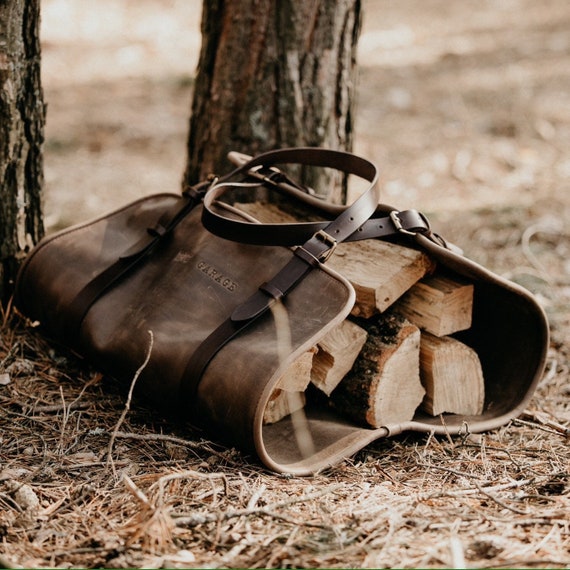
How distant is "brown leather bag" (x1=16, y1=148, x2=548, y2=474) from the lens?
2344 millimetres

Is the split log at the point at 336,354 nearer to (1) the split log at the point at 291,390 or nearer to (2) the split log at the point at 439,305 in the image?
(1) the split log at the point at 291,390

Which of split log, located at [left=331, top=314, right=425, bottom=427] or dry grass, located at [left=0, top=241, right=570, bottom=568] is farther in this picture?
split log, located at [left=331, top=314, right=425, bottom=427]

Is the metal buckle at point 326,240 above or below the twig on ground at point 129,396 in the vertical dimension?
above

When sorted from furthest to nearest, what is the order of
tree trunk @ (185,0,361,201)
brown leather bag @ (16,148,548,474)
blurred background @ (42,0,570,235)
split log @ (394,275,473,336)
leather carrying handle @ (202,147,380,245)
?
blurred background @ (42,0,570,235), tree trunk @ (185,0,361,201), split log @ (394,275,473,336), leather carrying handle @ (202,147,380,245), brown leather bag @ (16,148,548,474)

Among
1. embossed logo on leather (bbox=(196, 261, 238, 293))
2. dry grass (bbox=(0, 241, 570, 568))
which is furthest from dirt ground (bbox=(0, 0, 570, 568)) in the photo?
embossed logo on leather (bbox=(196, 261, 238, 293))

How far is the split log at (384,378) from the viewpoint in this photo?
2.61m

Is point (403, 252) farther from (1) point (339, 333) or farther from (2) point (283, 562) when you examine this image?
(2) point (283, 562)

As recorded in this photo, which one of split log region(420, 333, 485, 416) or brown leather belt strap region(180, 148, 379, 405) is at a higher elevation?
brown leather belt strap region(180, 148, 379, 405)

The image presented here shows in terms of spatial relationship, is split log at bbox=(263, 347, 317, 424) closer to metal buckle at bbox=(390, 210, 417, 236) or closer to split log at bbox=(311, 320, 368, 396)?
split log at bbox=(311, 320, 368, 396)

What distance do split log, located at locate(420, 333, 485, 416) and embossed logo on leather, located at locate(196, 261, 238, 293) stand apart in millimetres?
742

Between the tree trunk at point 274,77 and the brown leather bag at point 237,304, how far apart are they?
44cm

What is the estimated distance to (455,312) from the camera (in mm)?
2721

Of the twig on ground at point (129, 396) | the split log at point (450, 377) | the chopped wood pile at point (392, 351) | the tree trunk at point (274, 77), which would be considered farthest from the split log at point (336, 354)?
the tree trunk at point (274, 77)

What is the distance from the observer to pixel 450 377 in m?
2.79
